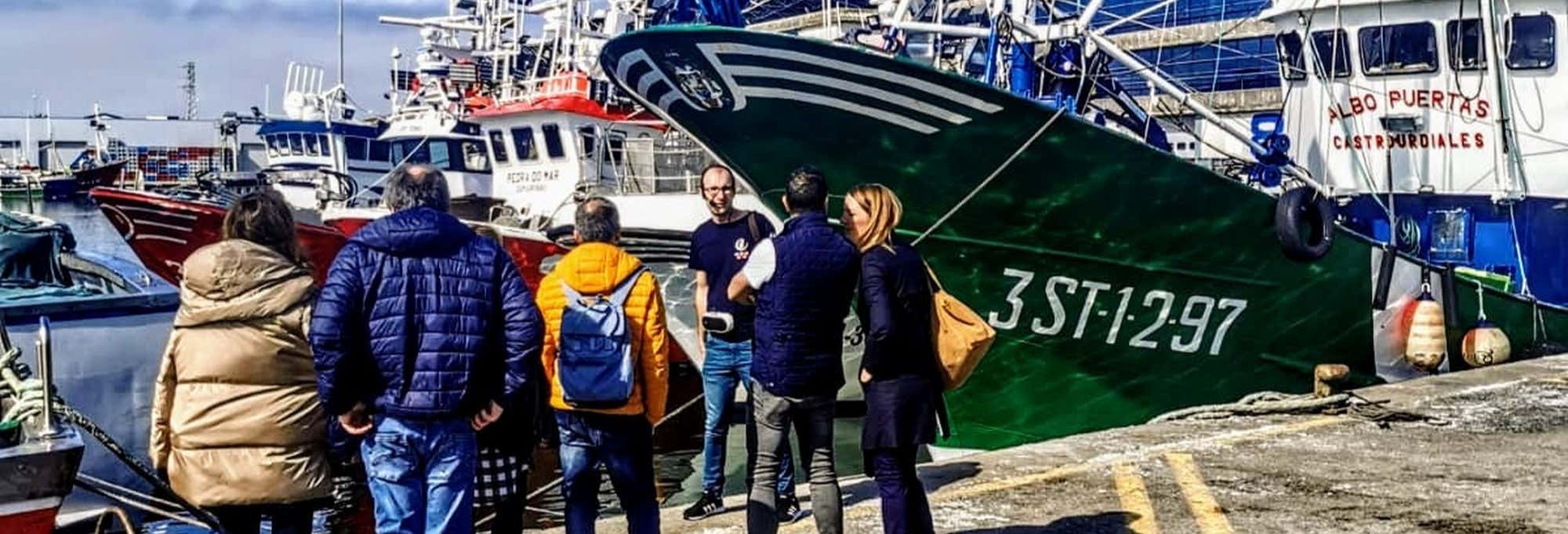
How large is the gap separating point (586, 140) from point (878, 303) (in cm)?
1456

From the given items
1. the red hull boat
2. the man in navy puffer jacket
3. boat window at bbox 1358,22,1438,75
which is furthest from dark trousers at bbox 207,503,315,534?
the red hull boat

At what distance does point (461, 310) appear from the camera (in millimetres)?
4059

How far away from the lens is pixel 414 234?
4023mm

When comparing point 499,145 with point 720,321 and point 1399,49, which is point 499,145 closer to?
point 1399,49

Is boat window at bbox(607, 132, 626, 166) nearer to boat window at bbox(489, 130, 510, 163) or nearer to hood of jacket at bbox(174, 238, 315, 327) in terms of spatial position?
boat window at bbox(489, 130, 510, 163)

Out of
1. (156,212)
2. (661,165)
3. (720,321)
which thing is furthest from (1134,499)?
(156,212)

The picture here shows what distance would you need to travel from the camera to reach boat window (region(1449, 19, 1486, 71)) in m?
11.4

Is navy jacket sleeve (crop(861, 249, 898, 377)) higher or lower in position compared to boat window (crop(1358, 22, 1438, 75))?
lower

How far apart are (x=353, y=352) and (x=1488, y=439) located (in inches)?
244

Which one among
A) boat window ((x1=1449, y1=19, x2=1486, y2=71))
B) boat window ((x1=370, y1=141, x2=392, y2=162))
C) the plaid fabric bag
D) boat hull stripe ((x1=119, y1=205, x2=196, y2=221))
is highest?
boat window ((x1=370, y1=141, x2=392, y2=162))

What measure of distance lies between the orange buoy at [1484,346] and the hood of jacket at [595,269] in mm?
8134

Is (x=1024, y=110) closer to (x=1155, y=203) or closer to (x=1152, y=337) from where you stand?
(x=1155, y=203)

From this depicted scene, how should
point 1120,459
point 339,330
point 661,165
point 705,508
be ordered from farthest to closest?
1. point 661,165
2. point 1120,459
3. point 705,508
4. point 339,330

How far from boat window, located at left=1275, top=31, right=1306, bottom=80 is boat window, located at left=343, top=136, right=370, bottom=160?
20.8 metres
